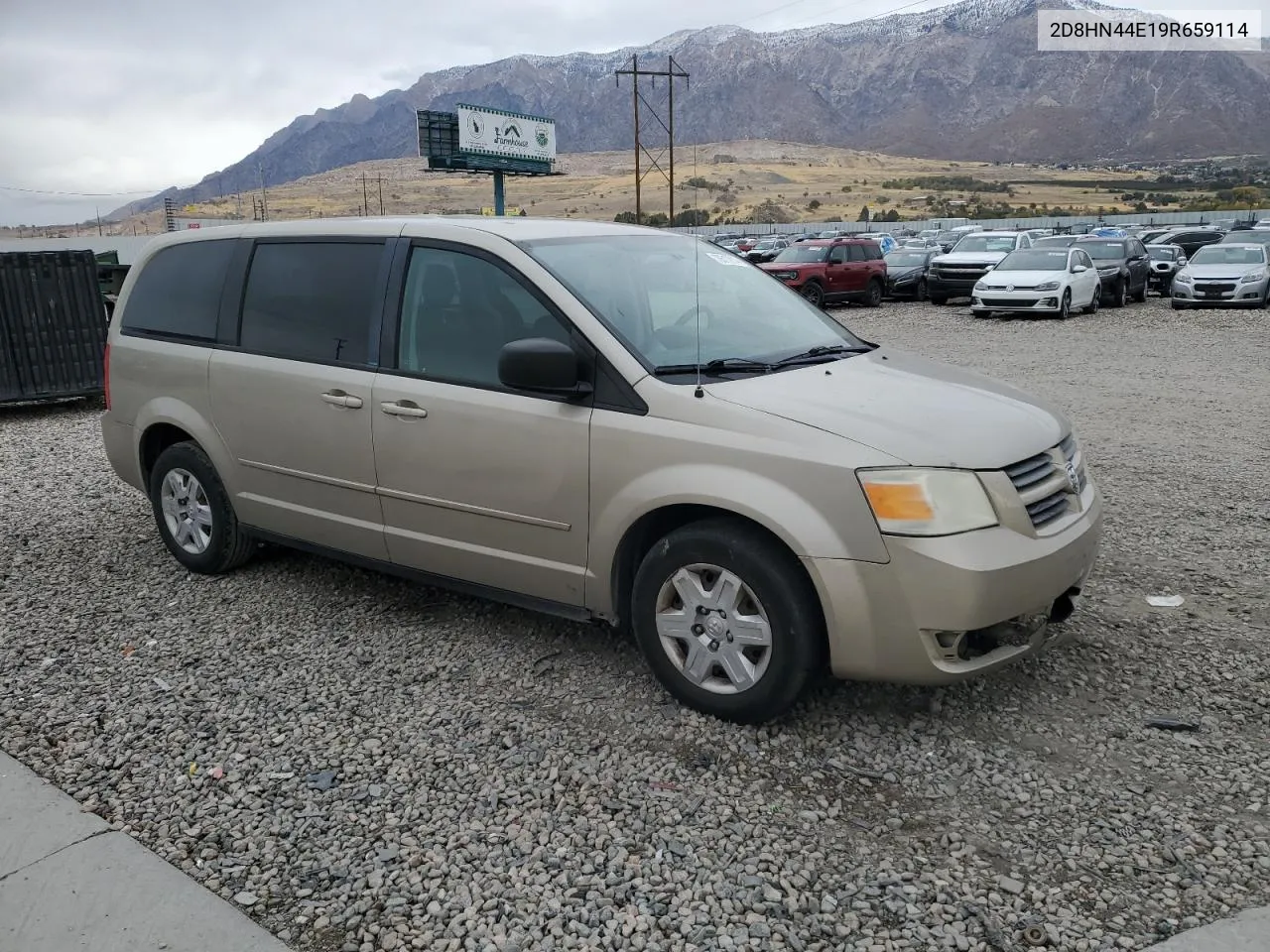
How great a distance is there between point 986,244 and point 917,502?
24140mm

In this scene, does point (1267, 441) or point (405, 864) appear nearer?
point (405, 864)

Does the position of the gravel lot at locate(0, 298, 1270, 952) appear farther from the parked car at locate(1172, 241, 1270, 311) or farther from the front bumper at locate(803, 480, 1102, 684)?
the parked car at locate(1172, 241, 1270, 311)

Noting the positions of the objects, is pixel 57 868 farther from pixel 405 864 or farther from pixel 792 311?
pixel 792 311

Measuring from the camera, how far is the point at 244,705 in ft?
13.4

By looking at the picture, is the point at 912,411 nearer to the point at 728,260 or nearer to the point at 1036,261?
the point at 728,260

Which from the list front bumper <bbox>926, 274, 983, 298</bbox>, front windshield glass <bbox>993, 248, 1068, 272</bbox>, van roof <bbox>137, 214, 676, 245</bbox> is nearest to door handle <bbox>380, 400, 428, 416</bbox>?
van roof <bbox>137, 214, 676, 245</bbox>

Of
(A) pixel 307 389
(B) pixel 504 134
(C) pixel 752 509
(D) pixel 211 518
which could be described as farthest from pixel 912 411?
(B) pixel 504 134

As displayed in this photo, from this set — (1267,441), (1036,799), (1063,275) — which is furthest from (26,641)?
(1063,275)

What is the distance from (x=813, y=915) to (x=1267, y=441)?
24.9 feet

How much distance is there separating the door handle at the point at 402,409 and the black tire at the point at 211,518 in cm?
141

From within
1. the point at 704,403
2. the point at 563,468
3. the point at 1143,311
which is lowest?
the point at 1143,311

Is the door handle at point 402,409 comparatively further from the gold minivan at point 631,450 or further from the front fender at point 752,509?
the front fender at point 752,509

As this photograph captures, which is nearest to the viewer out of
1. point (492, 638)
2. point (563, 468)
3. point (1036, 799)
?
point (1036, 799)

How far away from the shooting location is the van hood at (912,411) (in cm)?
351
